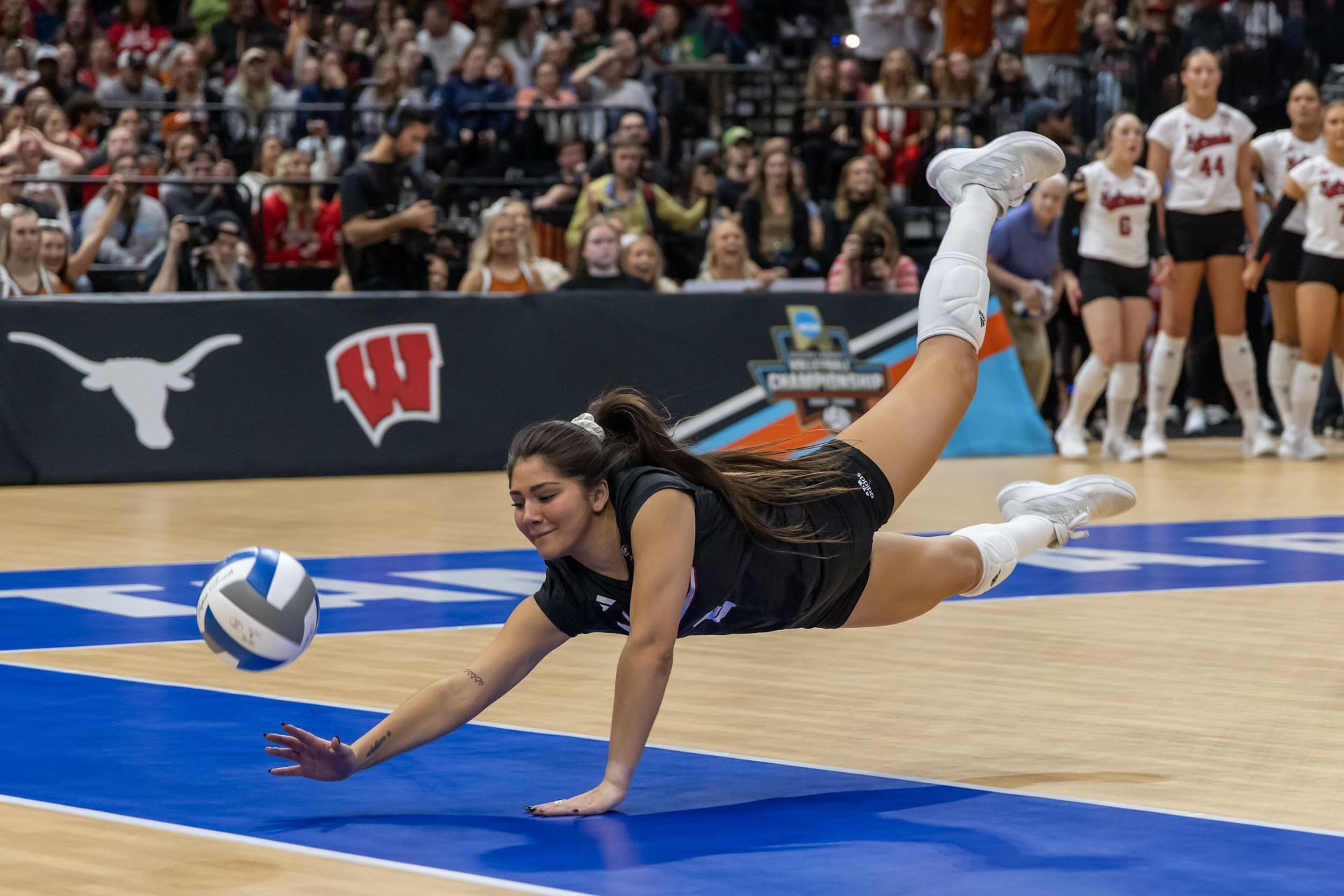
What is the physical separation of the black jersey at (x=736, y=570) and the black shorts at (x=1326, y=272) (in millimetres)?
10404

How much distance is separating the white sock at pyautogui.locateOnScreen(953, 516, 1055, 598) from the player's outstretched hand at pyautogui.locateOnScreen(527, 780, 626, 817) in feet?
5.20

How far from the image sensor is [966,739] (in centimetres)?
580

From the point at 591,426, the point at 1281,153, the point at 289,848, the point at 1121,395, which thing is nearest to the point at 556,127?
the point at 1121,395

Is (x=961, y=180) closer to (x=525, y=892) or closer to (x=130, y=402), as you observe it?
(x=525, y=892)

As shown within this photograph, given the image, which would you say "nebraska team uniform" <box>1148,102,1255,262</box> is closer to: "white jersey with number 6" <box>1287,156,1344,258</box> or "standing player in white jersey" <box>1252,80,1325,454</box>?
"standing player in white jersey" <box>1252,80,1325,454</box>

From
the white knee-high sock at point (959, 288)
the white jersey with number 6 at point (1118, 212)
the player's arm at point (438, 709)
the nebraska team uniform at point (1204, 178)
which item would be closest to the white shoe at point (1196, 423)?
the nebraska team uniform at point (1204, 178)

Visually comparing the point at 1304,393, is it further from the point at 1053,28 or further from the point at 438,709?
the point at 438,709

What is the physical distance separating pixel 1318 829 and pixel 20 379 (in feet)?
32.8

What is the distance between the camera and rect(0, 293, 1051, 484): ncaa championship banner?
42.7 ft

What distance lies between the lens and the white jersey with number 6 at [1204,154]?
15.2 meters

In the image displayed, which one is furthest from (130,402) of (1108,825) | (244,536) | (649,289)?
(1108,825)

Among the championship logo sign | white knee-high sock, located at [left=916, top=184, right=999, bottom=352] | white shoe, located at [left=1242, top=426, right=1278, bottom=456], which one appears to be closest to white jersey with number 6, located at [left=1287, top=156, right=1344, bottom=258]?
white shoe, located at [left=1242, top=426, right=1278, bottom=456]

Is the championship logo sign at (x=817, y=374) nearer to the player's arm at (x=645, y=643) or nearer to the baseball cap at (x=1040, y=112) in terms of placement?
the baseball cap at (x=1040, y=112)

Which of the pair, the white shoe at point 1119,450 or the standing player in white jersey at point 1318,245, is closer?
the standing player in white jersey at point 1318,245
